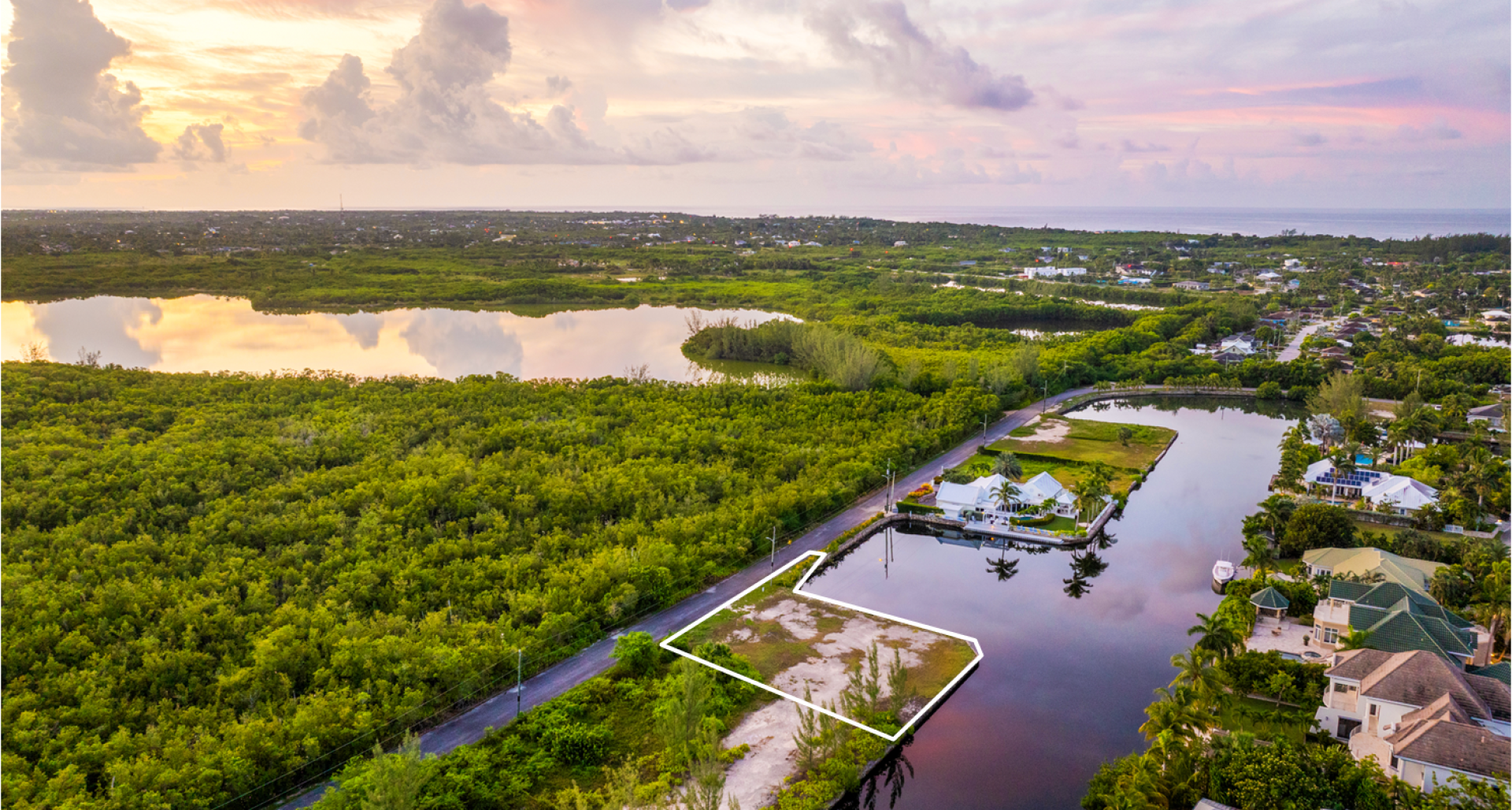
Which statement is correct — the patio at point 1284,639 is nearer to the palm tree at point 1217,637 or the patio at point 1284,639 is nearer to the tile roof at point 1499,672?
the palm tree at point 1217,637

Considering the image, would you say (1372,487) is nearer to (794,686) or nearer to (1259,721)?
(1259,721)

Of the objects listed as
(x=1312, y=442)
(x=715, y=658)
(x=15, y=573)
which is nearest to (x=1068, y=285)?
(x=1312, y=442)

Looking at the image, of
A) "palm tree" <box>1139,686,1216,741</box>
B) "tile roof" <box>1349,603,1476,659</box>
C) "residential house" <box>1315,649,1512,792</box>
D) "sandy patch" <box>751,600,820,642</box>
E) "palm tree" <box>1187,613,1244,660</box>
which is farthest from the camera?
"sandy patch" <box>751,600,820,642</box>

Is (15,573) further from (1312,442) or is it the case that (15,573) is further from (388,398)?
(1312,442)

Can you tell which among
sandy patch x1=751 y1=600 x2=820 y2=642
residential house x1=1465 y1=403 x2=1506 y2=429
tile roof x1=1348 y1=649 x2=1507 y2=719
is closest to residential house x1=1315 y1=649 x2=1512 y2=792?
tile roof x1=1348 y1=649 x2=1507 y2=719

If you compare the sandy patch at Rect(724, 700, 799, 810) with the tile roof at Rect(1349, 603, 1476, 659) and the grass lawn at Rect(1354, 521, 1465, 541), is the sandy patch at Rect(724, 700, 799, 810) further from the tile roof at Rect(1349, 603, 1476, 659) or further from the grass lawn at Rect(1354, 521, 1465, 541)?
the grass lawn at Rect(1354, 521, 1465, 541)

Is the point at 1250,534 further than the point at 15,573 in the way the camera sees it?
Yes

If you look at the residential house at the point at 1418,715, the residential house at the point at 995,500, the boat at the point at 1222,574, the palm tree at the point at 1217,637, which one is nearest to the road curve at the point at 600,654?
the residential house at the point at 995,500
